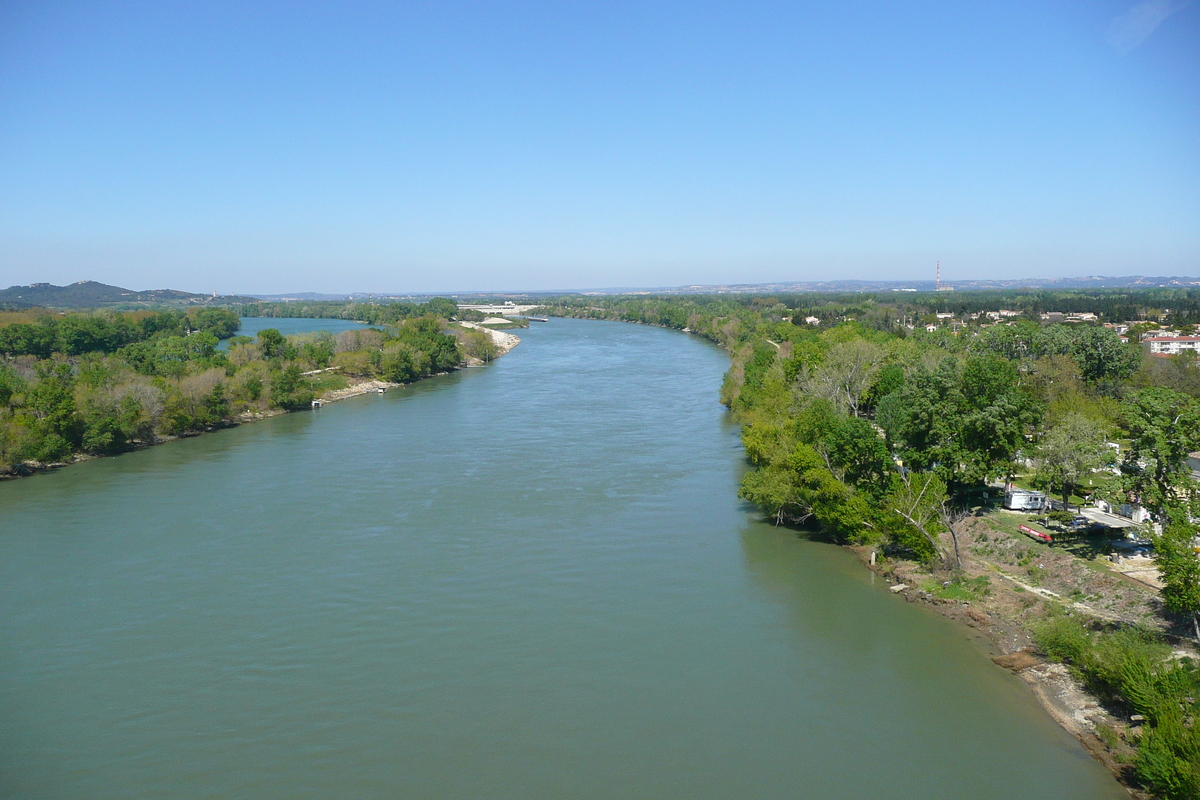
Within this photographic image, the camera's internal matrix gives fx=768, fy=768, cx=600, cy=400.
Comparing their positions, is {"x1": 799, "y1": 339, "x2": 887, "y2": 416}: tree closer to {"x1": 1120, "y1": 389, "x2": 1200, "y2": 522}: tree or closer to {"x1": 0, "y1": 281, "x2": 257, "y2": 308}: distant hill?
{"x1": 1120, "y1": 389, "x2": 1200, "y2": 522}: tree

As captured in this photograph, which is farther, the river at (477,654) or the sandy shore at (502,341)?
the sandy shore at (502,341)

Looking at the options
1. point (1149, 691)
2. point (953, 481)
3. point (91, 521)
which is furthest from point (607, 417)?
point (1149, 691)

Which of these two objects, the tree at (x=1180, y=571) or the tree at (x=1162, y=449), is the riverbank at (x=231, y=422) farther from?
the tree at (x=1162, y=449)

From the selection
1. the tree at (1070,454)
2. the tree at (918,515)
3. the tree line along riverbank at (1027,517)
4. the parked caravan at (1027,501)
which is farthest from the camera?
the parked caravan at (1027,501)

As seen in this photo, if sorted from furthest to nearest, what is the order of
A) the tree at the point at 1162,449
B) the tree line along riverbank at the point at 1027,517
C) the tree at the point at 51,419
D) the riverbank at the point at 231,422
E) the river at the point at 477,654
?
1. the tree at the point at 51,419
2. the riverbank at the point at 231,422
3. the tree at the point at 1162,449
4. the tree line along riverbank at the point at 1027,517
5. the river at the point at 477,654

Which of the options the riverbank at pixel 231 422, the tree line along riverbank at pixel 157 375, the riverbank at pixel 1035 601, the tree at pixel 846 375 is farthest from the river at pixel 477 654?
the tree at pixel 846 375
